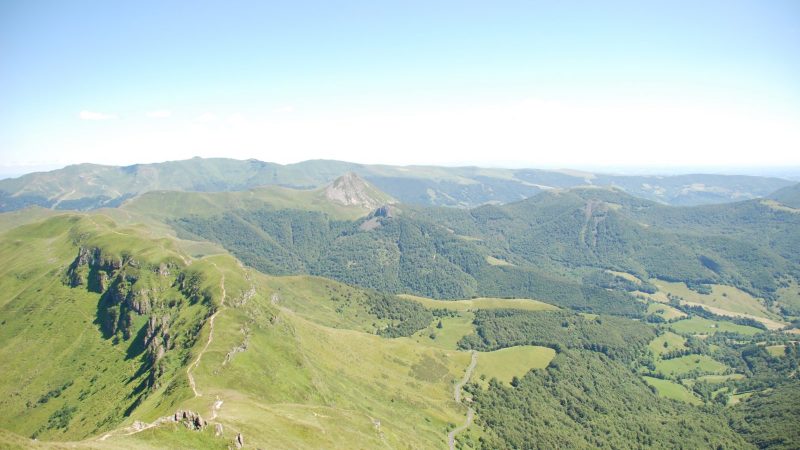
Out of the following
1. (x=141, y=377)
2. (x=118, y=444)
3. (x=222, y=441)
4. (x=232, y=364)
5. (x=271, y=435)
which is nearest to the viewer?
(x=118, y=444)

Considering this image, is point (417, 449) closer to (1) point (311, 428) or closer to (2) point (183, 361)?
(1) point (311, 428)

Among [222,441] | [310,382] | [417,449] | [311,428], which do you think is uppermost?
[222,441]

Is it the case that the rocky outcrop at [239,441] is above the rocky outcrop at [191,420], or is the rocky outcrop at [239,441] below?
below

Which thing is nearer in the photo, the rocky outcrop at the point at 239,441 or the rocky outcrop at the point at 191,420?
the rocky outcrop at the point at 239,441

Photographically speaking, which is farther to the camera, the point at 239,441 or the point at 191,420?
the point at 191,420

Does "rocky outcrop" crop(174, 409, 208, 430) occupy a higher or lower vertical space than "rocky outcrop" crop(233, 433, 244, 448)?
higher

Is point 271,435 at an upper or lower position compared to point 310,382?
upper

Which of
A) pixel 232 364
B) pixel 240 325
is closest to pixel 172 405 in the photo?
pixel 232 364

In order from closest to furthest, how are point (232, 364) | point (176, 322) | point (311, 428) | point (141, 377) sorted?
1. point (311, 428)
2. point (232, 364)
3. point (141, 377)
4. point (176, 322)

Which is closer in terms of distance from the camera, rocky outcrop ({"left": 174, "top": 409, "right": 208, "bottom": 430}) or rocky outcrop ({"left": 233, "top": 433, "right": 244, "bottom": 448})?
rocky outcrop ({"left": 233, "top": 433, "right": 244, "bottom": 448})

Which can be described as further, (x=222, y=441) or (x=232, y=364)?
(x=232, y=364)

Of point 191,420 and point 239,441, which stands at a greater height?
point 191,420
